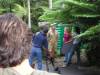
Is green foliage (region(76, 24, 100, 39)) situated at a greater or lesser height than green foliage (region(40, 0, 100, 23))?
lesser

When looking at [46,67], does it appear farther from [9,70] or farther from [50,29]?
[9,70]

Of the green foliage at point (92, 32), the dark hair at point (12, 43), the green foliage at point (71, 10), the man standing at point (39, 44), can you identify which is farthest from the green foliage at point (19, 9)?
the dark hair at point (12, 43)

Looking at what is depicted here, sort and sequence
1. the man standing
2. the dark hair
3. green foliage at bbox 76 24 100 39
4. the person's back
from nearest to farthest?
the dark hair, green foliage at bbox 76 24 100 39, the man standing, the person's back

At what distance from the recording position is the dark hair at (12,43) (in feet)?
7.85

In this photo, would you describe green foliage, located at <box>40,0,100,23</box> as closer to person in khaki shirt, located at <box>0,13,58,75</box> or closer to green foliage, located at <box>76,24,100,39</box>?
green foliage, located at <box>76,24,100,39</box>

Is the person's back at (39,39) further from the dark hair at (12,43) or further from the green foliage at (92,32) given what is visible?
the dark hair at (12,43)

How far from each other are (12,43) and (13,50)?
0.04 meters

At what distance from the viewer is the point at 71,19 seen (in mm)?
9141

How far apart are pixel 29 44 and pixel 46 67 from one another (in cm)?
1020

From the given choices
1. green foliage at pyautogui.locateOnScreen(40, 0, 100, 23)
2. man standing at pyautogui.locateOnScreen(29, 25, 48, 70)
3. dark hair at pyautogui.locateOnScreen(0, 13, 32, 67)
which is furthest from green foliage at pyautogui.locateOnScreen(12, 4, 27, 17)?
dark hair at pyautogui.locateOnScreen(0, 13, 32, 67)

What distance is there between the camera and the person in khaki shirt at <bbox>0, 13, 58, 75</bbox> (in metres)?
2.39

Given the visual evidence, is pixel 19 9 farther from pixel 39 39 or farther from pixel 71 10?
pixel 71 10

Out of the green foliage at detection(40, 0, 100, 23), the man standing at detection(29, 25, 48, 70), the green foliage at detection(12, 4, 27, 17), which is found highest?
the green foliage at detection(40, 0, 100, 23)

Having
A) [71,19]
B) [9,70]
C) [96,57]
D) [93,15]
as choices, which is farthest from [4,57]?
[96,57]
